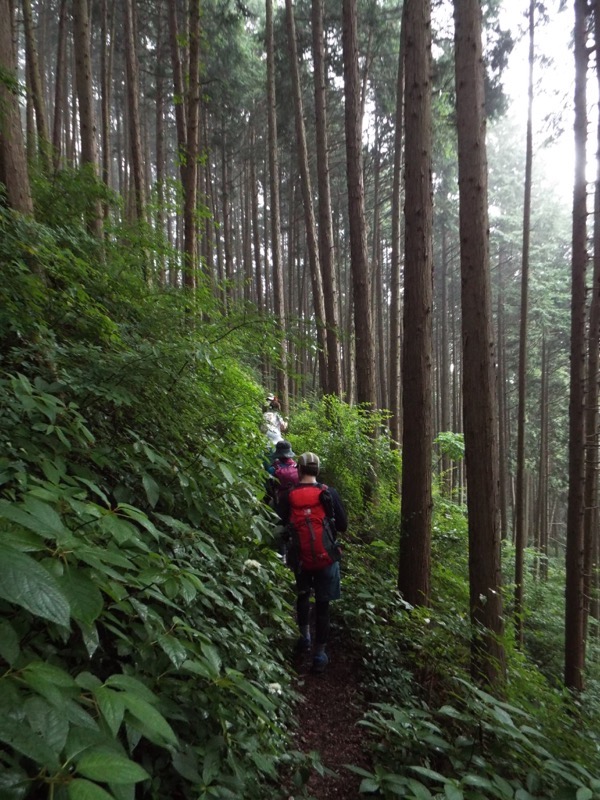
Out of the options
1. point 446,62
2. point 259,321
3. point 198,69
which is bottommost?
point 259,321

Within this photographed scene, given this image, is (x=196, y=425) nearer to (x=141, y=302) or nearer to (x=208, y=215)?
(x=141, y=302)

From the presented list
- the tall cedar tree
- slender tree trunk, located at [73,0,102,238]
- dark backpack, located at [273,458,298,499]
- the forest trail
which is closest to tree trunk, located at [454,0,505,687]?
the tall cedar tree

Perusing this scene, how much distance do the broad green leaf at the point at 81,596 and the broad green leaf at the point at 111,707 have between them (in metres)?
0.16

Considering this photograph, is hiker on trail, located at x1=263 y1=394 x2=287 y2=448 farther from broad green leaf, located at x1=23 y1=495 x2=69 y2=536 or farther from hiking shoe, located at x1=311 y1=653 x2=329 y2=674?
broad green leaf, located at x1=23 y1=495 x2=69 y2=536

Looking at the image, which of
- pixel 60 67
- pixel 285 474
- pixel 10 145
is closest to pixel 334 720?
pixel 285 474

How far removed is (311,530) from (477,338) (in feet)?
7.99

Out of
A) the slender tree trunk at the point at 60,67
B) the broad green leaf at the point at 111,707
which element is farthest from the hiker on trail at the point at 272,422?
the slender tree trunk at the point at 60,67

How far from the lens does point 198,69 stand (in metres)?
7.60

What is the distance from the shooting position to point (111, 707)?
38.6 inches

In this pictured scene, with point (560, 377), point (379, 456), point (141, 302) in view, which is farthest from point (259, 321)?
point (560, 377)

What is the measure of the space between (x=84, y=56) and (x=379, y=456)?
9.09 metres

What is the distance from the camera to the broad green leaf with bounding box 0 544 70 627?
0.83m

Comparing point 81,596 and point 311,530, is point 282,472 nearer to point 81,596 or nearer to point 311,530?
point 311,530

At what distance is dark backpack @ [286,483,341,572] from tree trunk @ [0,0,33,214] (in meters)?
3.83
